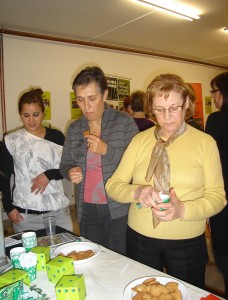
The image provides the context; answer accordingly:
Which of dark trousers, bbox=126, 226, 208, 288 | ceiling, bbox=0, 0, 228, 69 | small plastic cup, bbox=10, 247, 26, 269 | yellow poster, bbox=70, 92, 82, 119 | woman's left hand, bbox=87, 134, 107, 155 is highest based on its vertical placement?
ceiling, bbox=0, 0, 228, 69

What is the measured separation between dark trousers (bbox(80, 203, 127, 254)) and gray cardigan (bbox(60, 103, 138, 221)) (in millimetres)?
39

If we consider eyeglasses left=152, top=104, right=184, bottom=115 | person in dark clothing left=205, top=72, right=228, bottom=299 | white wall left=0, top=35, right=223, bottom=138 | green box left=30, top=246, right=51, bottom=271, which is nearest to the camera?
green box left=30, top=246, right=51, bottom=271

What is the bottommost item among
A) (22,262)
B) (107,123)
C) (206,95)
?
(22,262)

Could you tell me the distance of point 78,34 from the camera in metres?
3.91

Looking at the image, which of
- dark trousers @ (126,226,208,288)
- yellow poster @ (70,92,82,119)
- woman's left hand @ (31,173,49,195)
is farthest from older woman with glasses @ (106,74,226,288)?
yellow poster @ (70,92,82,119)

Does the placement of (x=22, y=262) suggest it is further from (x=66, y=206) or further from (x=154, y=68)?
(x=154, y=68)

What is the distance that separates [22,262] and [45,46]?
348cm

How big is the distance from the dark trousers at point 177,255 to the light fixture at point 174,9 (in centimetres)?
268

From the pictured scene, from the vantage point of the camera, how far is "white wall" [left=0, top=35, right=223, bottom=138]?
3629mm

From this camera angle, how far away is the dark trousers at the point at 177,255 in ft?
3.85

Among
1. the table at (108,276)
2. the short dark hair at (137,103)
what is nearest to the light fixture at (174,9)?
the short dark hair at (137,103)

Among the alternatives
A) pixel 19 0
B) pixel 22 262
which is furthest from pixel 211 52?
pixel 22 262

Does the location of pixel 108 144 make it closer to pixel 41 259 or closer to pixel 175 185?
pixel 175 185

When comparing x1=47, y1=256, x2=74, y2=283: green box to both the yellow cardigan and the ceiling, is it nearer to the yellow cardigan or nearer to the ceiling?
the yellow cardigan
